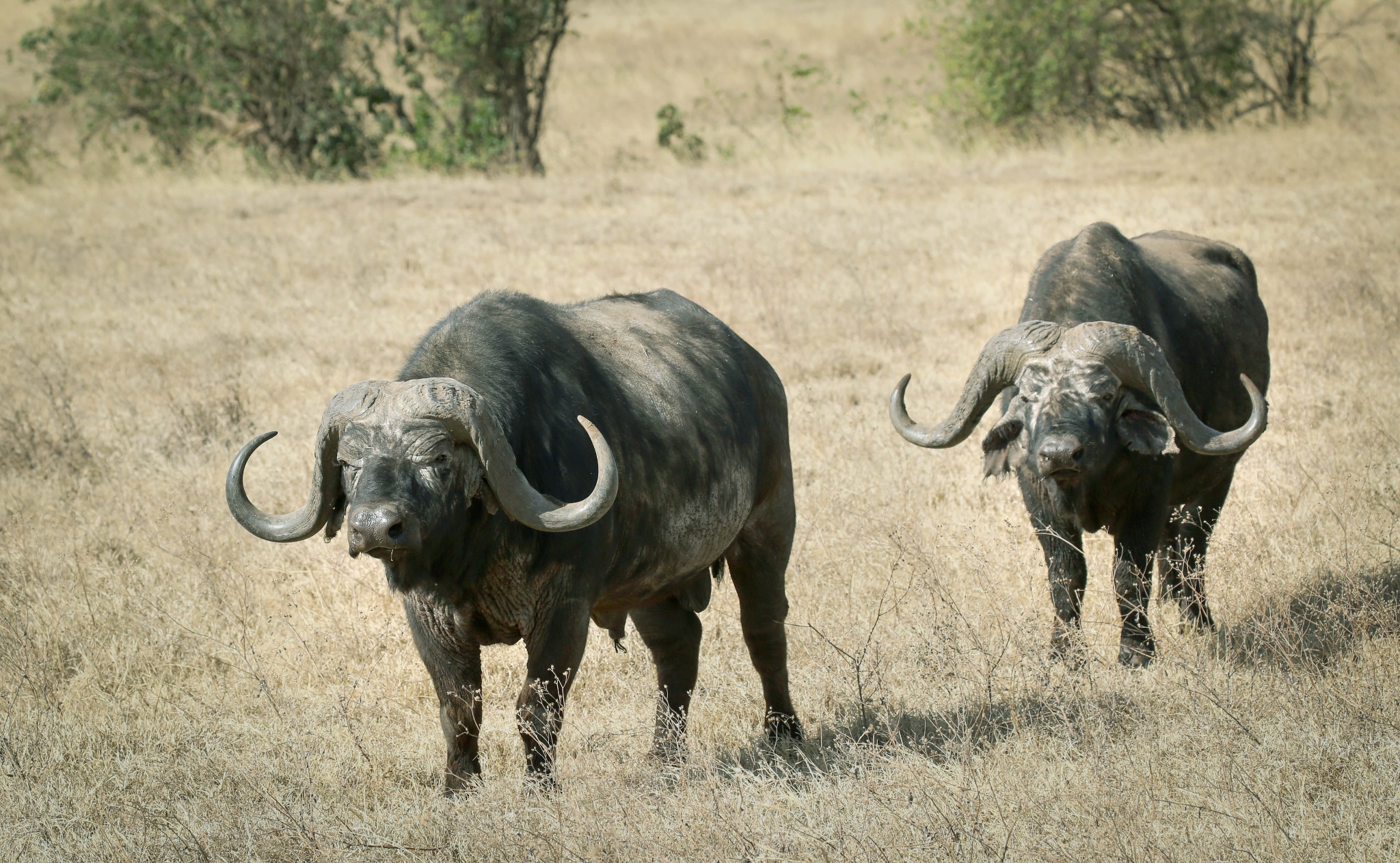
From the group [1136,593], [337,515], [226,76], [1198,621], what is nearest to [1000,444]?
[1136,593]

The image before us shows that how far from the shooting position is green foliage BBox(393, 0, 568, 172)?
2055cm

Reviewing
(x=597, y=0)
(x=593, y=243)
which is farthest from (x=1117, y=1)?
(x=597, y=0)

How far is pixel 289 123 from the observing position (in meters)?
21.5

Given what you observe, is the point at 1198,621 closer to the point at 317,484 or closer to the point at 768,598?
the point at 768,598

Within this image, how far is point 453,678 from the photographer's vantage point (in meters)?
4.40

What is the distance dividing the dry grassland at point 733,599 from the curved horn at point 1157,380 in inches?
31.8

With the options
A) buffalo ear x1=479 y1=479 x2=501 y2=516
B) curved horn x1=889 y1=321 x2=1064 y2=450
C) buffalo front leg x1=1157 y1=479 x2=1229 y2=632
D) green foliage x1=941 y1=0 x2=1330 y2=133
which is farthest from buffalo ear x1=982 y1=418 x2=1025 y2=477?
green foliage x1=941 y1=0 x2=1330 y2=133

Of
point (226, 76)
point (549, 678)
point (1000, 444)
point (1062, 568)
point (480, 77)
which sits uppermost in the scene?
point (226, 76)

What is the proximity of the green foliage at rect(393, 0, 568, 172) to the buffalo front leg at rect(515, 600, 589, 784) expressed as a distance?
17.5 metres

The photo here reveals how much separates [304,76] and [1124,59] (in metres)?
14.5

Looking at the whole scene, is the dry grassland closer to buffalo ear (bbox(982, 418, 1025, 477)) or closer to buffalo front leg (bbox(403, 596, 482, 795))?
buffalo front leg (bbox(403, 596, 482, 795))

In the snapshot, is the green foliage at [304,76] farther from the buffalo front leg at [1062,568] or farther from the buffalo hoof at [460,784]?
the buffalo hoof at [460,784]

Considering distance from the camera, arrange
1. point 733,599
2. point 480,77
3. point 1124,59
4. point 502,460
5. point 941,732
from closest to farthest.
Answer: point 502,460
point 941,732
point 733,599
point 480,77
point 1124,59

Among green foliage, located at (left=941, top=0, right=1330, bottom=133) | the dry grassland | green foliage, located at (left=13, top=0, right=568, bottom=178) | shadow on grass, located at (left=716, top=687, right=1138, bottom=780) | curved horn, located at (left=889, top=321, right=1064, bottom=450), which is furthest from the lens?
green foliage, located at (left=941, top=0, right=1330, bottom=133)
